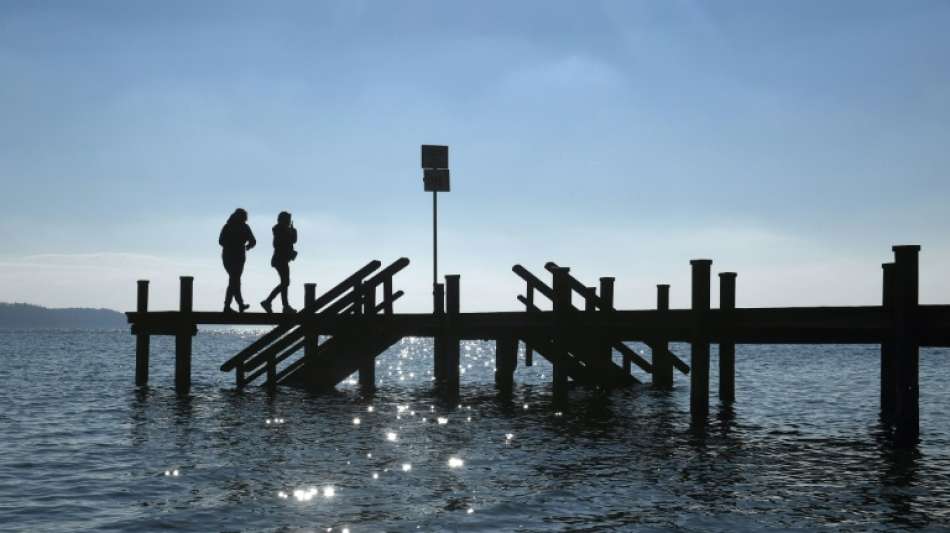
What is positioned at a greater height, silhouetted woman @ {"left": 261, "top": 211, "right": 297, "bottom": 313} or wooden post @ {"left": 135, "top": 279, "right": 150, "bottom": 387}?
silhouetted woman @ {"left": 261, "top": 211, "right": 297, "bottom": 313}

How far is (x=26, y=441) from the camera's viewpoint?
1245cm

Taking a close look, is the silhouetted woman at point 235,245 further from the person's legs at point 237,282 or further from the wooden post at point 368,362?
the wooden post at point 368,362

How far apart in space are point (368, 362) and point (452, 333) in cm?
379

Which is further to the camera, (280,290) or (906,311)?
(280,290)

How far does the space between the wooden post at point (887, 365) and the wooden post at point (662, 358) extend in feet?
16.9

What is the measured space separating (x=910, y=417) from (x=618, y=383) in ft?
29.1

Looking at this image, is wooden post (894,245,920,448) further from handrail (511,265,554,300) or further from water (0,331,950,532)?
handrail (511,265,554,300)

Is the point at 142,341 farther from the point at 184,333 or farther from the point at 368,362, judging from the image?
the point at 368,362

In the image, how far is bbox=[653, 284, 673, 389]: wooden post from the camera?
19.5 m

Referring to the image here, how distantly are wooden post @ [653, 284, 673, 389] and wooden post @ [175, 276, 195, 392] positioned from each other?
32.3ft

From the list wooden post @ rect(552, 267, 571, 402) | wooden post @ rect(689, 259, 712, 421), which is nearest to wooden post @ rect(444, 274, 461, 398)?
wooden post @ rect(552, 267, 571, 402)

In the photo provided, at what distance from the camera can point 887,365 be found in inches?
568

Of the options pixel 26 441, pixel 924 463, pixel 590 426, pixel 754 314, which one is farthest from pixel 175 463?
pixel 924 463

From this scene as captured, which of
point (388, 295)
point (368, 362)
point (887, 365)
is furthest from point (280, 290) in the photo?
point (887, 365)
